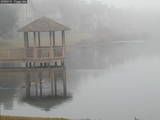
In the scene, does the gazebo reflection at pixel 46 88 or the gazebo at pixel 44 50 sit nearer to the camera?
the gazebo reflection at pixel 46 88

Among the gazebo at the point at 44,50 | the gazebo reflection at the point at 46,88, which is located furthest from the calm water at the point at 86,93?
the gazebo at the point at 44,50

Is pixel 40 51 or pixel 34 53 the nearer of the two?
pixel 34 53

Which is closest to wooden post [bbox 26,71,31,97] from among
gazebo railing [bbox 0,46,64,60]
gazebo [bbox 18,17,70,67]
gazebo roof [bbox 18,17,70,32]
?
gazebo [bbox 18,17,70,67]

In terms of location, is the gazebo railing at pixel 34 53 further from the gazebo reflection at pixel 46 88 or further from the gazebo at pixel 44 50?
the gazebo reflection at pixel 46 88

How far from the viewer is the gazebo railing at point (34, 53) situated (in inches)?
1121

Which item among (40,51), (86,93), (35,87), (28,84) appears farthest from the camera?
(40,51)

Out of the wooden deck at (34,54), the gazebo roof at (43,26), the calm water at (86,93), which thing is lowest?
the calm water at (86,93)

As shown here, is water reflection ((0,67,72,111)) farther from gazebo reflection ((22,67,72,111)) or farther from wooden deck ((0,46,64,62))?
wooden deck ((0,46,64,62))

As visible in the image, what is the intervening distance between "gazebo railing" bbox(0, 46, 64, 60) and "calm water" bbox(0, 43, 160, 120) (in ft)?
3.63

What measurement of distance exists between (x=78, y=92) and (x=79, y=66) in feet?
37.1

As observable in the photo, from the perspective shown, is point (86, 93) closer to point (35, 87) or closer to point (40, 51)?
point (35, 87)

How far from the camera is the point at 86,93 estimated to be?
19.8m

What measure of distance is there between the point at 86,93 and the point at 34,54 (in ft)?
30.9

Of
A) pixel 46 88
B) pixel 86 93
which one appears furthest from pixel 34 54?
pixel 86 93
